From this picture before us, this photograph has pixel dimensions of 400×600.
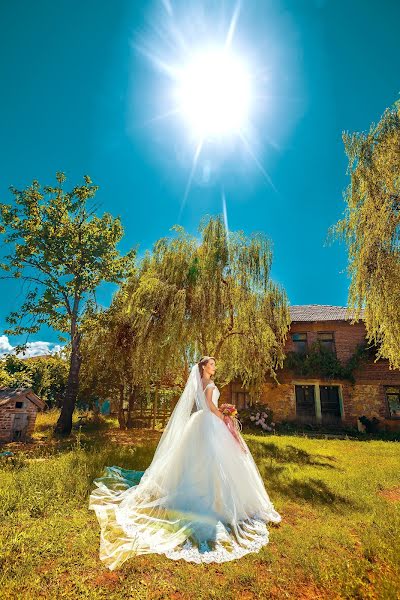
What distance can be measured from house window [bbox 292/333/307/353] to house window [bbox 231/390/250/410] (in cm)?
437

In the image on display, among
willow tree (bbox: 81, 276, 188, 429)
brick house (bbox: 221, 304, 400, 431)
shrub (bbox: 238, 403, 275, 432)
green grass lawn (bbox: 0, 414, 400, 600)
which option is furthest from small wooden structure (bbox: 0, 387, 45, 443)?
brick house (bbox: 221, 304, 400, 431)

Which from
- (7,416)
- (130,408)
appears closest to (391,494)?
(7,416)

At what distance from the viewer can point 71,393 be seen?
1212 centimetres

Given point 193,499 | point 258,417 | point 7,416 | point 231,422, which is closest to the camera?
point 193,499

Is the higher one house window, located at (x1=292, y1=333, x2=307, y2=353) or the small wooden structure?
house window, located at (x1=292, y1=333, x2=307, y2=353)

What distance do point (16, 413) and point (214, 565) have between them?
30.1ft

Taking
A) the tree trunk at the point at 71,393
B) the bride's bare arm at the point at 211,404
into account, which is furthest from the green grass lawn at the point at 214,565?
the tree trunk at the point at 71,393

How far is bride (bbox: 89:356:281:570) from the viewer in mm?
3207

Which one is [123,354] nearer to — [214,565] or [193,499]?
[193,499]

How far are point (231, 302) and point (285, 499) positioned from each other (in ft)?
22.1

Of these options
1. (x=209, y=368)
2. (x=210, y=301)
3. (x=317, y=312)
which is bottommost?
(x=209, y=368)

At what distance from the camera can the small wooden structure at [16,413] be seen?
31.3 feet

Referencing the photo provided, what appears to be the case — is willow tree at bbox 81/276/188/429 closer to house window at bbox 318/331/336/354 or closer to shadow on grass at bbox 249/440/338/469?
shadow on grass at bbox 249/440/338/469

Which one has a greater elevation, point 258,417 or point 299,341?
point 299,341
